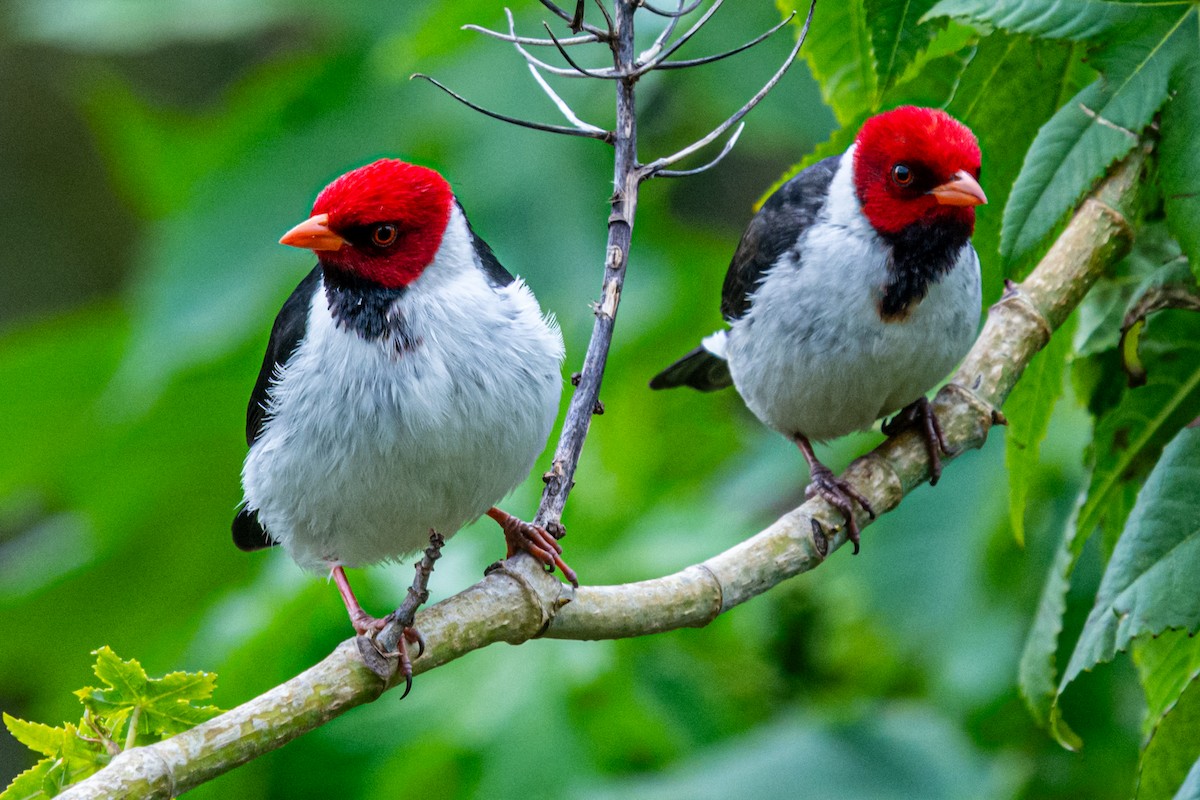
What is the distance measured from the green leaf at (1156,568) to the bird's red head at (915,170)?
715 mm

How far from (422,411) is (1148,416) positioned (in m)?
1.41

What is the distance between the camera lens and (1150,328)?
8.73 feet

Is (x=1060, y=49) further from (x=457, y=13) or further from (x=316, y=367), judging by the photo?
Result: (x=457, y=13)

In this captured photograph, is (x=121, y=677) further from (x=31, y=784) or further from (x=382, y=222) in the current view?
(x=382, y=222)

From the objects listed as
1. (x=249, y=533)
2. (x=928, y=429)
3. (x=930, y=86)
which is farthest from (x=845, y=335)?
(x=249, y=533)

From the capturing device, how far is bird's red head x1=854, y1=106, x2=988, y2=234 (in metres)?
2.75

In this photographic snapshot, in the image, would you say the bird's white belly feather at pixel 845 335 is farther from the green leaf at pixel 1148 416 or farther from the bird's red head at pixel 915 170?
the green leaf at pixel 1148 416

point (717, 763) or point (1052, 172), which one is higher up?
point (1052, 172)

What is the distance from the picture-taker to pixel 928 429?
9.49 feet

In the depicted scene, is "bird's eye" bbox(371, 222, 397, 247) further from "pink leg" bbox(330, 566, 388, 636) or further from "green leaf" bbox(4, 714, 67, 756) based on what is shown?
"green leaf" bbox(4, 714, 67, 756)

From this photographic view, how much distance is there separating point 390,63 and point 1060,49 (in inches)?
95.9

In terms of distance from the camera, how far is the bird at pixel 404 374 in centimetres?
258

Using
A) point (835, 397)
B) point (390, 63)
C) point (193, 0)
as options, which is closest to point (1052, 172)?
point (835, 397)

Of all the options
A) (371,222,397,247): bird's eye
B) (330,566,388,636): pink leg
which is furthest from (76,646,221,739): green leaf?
(371,222,397,247): bird's eye
